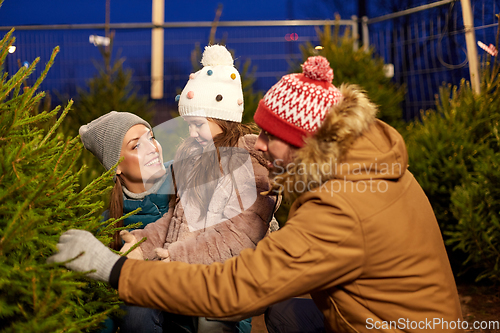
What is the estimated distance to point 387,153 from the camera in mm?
1499

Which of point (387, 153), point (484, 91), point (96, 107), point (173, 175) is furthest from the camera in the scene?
point (96, 107)

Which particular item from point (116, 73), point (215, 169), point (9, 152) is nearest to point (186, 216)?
point (215, 169)

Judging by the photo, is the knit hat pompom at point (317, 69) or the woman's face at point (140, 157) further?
the woman's face at point (140, 157)

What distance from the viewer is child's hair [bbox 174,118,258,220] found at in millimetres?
2182

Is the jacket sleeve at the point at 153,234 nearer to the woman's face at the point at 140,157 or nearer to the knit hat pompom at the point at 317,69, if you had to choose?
the woman's face at the point at 140,157

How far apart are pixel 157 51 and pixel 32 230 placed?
662 centimetres

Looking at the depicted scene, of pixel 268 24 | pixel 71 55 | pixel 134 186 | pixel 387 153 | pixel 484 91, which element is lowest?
pixel 134 186

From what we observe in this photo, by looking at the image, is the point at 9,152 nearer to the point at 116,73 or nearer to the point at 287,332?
the point at 287,332

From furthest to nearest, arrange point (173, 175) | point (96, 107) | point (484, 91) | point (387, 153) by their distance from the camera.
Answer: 1. point (96, 107)
2. point (484, 91)
3. point (173, 175)
4. point (387, 153)

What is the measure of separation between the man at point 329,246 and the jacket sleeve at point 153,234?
0.80 metres

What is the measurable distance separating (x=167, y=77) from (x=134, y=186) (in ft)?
17.2

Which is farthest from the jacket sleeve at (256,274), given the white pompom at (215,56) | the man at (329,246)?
the white pompom at (215,56)

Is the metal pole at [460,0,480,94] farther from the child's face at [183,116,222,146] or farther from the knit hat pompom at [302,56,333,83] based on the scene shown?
the knit hat pompom at [302,56,333,83]

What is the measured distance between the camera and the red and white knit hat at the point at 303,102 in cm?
157
